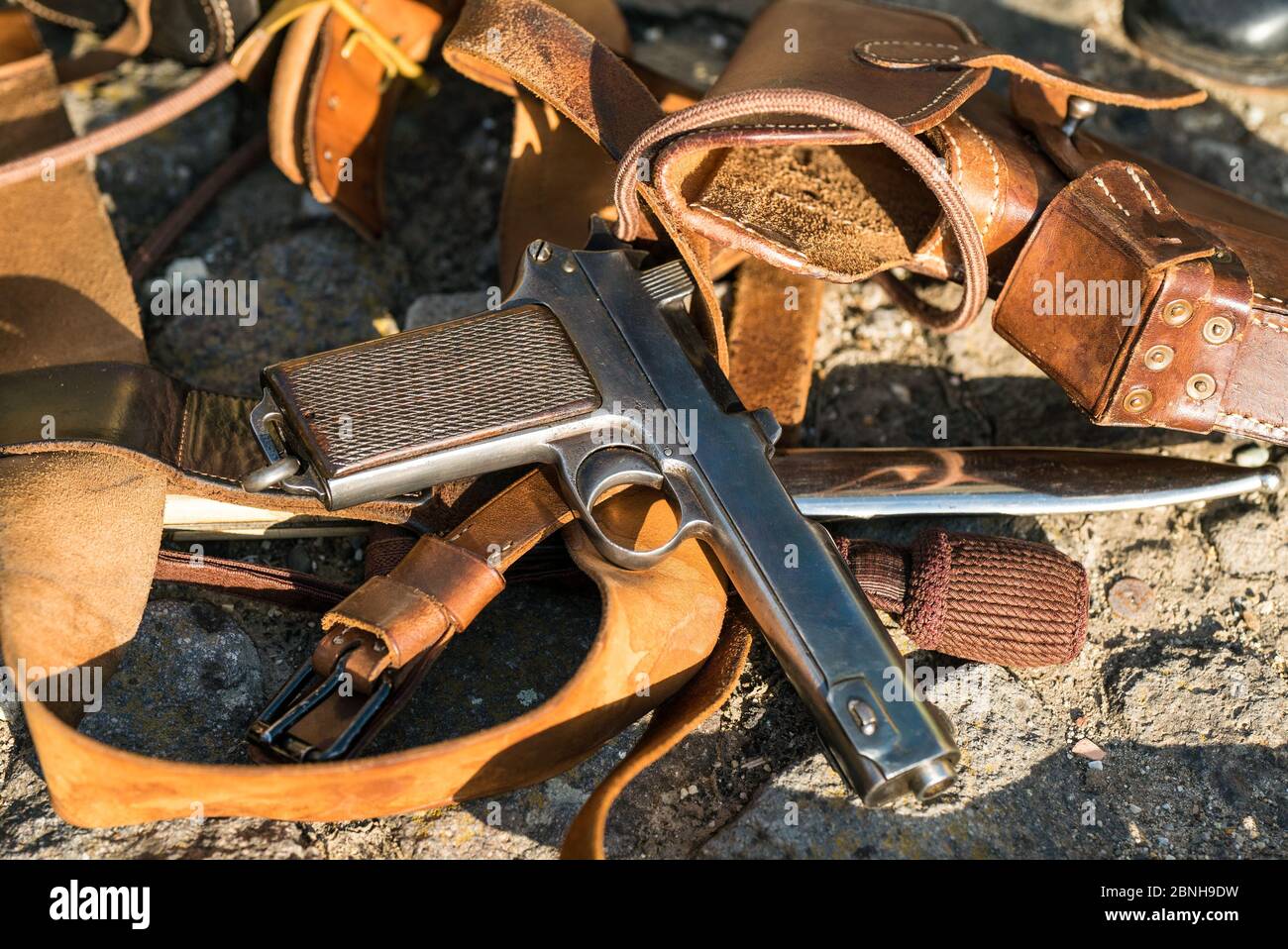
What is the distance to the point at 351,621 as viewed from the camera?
2479 millimetres

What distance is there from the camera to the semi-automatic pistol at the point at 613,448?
7.92 feet

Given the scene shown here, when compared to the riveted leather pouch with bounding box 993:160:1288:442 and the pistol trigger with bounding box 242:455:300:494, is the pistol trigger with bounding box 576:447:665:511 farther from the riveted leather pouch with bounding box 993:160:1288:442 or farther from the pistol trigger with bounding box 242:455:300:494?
the riveted leather pouch with bounding box 993:160:1288:442

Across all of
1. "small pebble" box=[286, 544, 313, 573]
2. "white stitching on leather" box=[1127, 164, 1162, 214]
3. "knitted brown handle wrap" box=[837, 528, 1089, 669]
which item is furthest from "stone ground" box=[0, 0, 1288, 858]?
"white stitching on leather" box=[1127, 164, 1162, 214]

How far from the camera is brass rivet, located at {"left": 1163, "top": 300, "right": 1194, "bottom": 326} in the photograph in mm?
2721

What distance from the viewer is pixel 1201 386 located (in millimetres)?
2820

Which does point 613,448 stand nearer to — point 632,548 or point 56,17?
point 632,548

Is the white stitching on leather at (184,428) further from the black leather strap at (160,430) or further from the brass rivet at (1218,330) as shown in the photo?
the brass rivet at (1218,330)

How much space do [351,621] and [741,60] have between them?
1.94 m

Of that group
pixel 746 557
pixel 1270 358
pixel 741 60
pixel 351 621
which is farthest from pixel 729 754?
pixel 741 60

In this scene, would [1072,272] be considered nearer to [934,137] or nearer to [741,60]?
[934,137]

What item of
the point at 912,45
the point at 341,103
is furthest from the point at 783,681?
the point at 341,103

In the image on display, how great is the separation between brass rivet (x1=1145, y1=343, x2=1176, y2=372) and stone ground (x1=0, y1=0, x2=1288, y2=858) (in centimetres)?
56

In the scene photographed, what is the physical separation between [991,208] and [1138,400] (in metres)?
0.62

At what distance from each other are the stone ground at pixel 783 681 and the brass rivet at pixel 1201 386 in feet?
1.62
